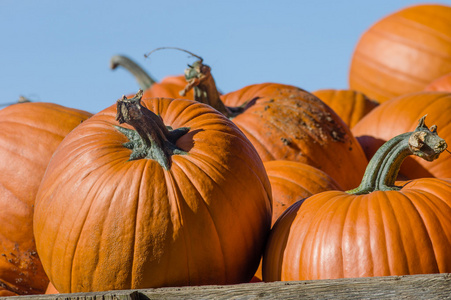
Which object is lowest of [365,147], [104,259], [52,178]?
[365,147]

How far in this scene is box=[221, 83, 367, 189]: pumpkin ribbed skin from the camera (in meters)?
2.70

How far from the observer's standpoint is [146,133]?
1.69m

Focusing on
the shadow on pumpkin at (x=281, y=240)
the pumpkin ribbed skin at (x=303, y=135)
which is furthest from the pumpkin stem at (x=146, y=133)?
the pumpkin ribbed skin at (x=303, y=135)

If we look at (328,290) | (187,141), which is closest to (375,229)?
(328,290)

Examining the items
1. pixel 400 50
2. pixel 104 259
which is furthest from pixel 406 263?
pixel 400 50

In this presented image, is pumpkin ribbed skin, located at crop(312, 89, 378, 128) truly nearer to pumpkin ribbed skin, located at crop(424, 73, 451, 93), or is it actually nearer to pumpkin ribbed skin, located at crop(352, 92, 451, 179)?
pumpkin ribbed skin, located at crop(424, 73, 451, 93)

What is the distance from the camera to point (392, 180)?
1.81 m

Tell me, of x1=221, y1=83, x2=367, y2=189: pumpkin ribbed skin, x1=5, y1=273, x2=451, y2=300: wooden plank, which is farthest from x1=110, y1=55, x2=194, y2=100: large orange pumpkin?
x1=5, y1=273, x2=451, y2=300: wooden plank

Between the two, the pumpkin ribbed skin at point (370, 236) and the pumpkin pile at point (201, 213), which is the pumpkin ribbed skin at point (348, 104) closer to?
the pumpkin pile at point (201, 213)

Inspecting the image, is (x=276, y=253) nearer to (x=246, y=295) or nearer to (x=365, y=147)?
(x=246, y=295)

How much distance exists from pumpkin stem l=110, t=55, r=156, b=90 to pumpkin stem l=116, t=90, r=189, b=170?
3063mm

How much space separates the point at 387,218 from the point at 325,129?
129 centimetres

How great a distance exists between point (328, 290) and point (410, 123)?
1682 mm

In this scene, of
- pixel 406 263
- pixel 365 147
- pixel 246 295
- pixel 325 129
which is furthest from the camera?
pixel 365 147
